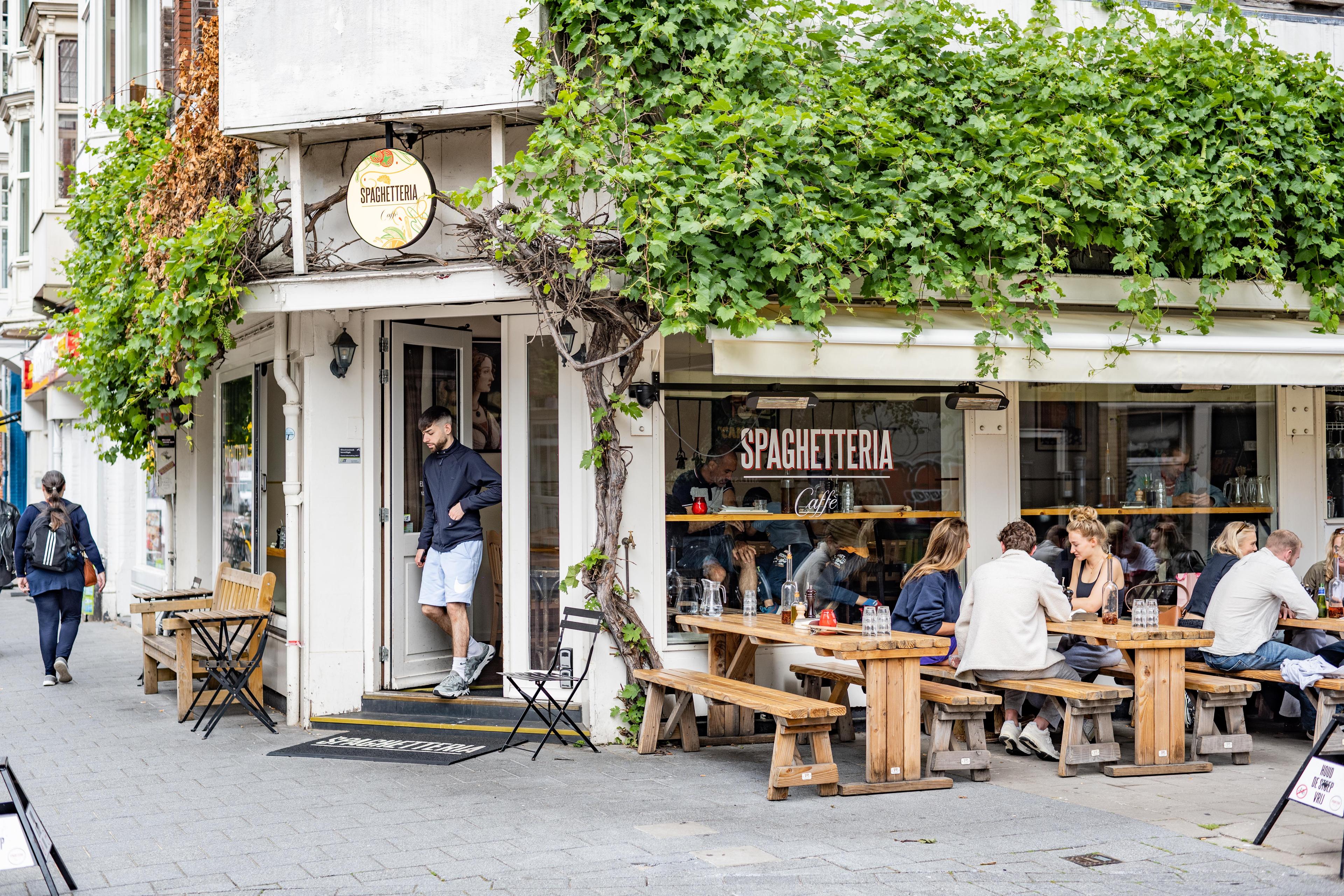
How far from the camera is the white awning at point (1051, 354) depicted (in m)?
7.68

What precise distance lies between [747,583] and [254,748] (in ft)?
11.3

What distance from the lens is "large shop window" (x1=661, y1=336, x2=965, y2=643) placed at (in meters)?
8.67

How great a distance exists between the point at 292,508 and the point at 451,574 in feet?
4.12

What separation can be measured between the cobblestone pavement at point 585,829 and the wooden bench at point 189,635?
966mm

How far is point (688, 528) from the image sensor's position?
868cm

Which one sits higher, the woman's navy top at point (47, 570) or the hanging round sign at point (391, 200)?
the hanging round sign at point (391, 200)

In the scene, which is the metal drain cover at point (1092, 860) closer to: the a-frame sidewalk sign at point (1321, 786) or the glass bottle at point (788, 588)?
the a-frame sidewalk sign at point (1321, 786)

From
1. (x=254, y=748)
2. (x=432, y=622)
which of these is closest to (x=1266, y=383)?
(x=432, y=622)

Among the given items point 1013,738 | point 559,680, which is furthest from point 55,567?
point 1013,738

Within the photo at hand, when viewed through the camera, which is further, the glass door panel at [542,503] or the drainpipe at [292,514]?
the drainpipe at [292,514]

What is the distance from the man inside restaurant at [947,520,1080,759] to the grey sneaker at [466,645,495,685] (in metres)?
3.29

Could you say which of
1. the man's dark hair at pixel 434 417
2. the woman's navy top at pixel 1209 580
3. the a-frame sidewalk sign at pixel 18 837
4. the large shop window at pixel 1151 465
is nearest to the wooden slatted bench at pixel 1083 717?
the woman's navy top at pixel 1209 580

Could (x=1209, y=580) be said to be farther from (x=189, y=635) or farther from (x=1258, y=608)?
(x=189, y=635)

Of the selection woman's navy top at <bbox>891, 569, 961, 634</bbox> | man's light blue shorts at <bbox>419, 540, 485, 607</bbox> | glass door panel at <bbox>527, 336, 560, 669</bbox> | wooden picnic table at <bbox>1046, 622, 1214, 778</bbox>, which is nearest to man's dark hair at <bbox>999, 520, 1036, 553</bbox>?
woman's navy top at <bbox>891, 569, 961, 634</bbox>
